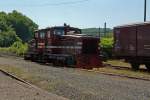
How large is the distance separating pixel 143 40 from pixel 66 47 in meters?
7.47

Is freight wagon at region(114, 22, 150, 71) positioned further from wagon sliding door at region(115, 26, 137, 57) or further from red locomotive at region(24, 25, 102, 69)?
red locomotive at region(24, 25, 102, 69)

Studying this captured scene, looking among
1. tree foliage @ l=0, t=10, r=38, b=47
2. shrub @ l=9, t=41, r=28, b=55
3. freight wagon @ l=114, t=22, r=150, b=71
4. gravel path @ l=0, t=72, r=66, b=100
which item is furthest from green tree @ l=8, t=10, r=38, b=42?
gravel path @ l=0, t=72, r=66, b=100

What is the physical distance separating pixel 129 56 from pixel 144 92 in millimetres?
14879

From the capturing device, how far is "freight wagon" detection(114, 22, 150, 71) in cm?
2900

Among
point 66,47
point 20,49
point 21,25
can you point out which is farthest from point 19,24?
point 66,47

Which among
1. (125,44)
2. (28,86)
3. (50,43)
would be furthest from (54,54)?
(28,86)

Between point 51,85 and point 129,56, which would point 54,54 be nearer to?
point 129,56

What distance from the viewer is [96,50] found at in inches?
1305

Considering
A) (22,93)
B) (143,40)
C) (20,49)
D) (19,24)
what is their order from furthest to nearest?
(19,24) < (20,49) < (143,40) < (22,93)

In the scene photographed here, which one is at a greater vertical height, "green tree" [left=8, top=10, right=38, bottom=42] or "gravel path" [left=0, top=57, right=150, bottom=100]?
"green tree" [left=8, top=10, right=38, bottom=42]

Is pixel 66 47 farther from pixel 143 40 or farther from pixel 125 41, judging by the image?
pixel 143 40

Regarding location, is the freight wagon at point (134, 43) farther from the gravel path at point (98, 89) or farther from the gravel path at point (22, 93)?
the gravel path at point (22, 93)

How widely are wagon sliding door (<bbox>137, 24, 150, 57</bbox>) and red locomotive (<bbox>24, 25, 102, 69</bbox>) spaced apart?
4101 mm

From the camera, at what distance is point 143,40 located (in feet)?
95.9
